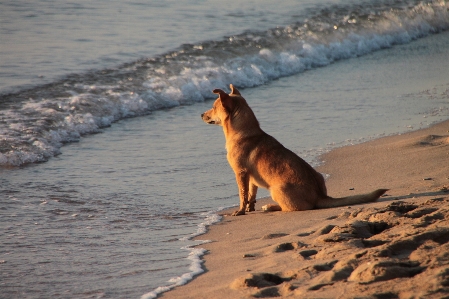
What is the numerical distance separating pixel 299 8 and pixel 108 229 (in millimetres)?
17839

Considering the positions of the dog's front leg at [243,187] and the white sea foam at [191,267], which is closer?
the white sea foam at [191,267]

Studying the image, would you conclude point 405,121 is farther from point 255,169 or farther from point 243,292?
point 243,292

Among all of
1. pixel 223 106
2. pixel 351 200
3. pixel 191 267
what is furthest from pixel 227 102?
pixel 191 267

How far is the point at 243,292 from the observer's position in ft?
13.4

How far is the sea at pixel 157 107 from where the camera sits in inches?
221

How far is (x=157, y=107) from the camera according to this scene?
496 inches

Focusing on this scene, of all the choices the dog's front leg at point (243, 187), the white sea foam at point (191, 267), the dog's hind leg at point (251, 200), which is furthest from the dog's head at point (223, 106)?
the white sea foam at point (191, 267)

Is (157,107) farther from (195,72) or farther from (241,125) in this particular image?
(241,125)

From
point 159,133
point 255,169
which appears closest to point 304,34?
point 159,133

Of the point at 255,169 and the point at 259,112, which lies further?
the point at 259,112

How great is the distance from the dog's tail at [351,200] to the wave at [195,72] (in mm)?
4200

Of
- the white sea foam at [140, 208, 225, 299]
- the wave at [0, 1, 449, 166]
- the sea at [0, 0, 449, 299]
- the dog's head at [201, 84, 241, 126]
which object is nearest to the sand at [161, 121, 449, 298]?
the white sea foam at [140, 208, 225, 299]

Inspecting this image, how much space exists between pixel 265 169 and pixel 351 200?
1053 millimetres

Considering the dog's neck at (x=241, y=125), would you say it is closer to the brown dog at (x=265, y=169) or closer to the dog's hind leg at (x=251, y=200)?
the brown dog at (x=265, y=169)
